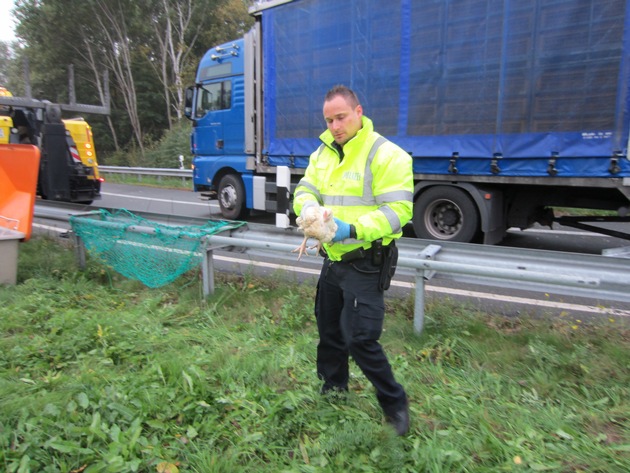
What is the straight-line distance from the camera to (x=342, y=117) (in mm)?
2232

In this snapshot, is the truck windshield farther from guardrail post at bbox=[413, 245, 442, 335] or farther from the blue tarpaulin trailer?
guardrail post at bbox=[413, 245, 442, 335]

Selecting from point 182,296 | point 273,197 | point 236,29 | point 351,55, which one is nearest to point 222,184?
point 273,197

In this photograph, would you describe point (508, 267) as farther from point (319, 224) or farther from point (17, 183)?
point (17, 183)

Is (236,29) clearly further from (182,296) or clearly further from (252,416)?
(252,416)

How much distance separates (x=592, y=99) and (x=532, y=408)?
13.2 ft

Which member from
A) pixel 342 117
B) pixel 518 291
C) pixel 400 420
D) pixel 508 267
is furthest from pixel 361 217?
pixel 518 291

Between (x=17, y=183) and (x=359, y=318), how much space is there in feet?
16.1

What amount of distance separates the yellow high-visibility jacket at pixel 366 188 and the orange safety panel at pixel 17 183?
4127 mm

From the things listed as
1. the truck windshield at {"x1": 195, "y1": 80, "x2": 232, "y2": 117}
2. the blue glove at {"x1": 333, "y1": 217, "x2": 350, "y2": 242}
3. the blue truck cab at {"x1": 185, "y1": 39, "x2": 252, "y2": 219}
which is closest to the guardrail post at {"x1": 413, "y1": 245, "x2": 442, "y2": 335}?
the blue glove at {"x1": 333, "y1": 217, "x2": 350, "y2": 242}

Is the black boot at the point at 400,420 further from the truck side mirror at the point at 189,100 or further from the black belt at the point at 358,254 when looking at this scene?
the truck side mirror at the point at 189,100

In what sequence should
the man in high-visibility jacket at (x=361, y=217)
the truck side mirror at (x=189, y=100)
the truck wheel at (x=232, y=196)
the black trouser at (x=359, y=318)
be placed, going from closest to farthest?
the man in high-visibility jacket at (x=361, y=217)
the black trouser at (x=359, y=318)
the truck wheel at (x=232, y=196)
the truck side mirror at (x=189, y=100)

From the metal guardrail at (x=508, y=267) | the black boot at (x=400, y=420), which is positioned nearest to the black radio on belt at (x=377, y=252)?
the black boot at (x=400, y=420)

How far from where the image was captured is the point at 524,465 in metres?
2.13

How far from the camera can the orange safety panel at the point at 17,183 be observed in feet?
16.7
